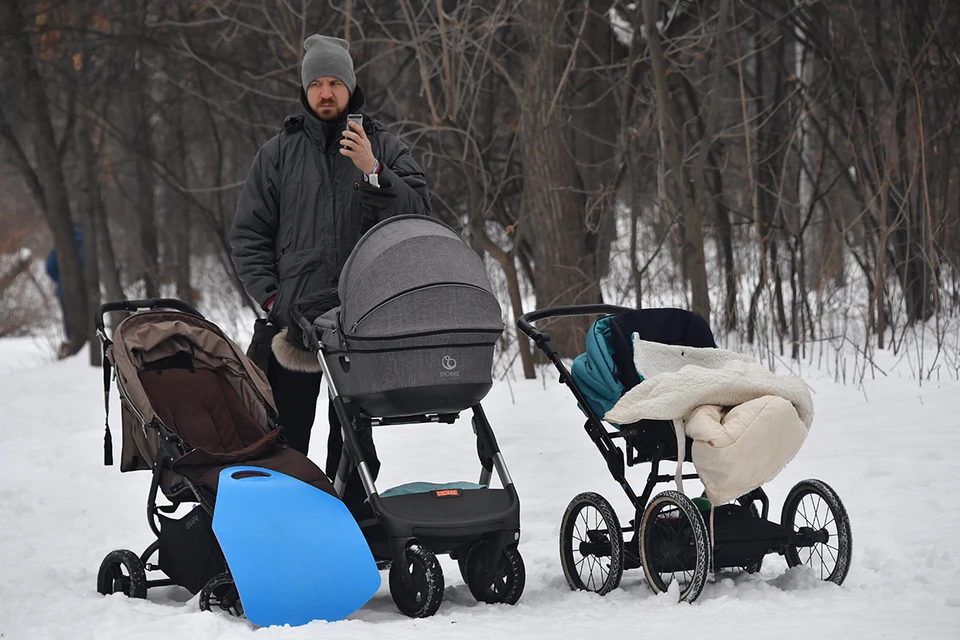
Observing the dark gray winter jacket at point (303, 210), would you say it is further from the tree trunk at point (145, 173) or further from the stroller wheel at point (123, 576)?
the tree trunk at point (145, 173)

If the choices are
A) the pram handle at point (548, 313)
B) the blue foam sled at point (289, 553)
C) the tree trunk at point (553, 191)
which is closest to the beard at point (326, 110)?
the pram handle at point (548, 313)

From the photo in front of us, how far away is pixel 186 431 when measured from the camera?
14.4 ft

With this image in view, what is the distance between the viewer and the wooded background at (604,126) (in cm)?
844

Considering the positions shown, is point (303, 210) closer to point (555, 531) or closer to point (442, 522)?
point (442, 522)

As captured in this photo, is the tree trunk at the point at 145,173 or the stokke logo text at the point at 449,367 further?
the tree trunk at the point at 145,173

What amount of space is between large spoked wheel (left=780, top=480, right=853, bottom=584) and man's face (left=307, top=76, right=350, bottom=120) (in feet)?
7.45

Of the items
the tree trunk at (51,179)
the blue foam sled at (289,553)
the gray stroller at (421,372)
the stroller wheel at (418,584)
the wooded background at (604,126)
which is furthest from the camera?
the tree trunk at (51,179)

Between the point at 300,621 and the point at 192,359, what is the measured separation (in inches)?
56.0

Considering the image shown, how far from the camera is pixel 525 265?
10.9 metres

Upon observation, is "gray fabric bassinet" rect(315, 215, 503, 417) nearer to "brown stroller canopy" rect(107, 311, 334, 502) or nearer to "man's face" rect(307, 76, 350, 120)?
"brown stroller canopy" rect(107, 311, 334, 502)

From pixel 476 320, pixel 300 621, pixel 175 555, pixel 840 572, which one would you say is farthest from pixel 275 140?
pixel 840 572

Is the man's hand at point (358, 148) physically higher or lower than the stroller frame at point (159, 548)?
higher

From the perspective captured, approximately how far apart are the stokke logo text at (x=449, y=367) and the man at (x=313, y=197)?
2.30ft

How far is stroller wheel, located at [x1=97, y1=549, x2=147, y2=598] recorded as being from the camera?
13.7ft
